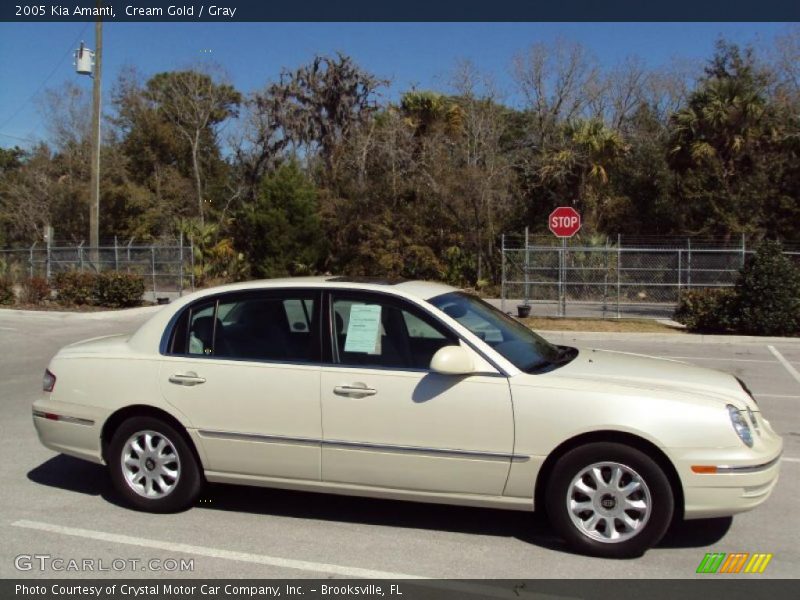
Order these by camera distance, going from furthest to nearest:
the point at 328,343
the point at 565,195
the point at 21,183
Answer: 1. the point at 21,183
2. the point at 565,195
3. the point at 328,343

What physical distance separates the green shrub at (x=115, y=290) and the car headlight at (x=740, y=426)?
788 inches

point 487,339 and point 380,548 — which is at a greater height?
point 487,339

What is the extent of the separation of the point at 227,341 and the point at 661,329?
14337 mm

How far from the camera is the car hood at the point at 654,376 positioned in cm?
427

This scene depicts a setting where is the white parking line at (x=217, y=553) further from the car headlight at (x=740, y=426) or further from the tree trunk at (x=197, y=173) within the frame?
the tree trunk at (x=197, y=173)

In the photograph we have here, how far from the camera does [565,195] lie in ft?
98.0

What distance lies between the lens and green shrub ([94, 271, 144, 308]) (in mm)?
21359

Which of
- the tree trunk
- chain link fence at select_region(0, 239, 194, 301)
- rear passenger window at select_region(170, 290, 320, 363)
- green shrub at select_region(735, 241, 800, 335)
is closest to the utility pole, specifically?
chain link fence at select_region(0, 239, 194, 301)

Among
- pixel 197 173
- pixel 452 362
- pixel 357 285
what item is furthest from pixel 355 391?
pixel 197 173

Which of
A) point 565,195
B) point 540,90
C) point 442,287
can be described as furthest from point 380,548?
point 540,90

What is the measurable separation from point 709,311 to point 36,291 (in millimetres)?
18697

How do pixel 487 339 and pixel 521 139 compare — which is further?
pixel 521 139
